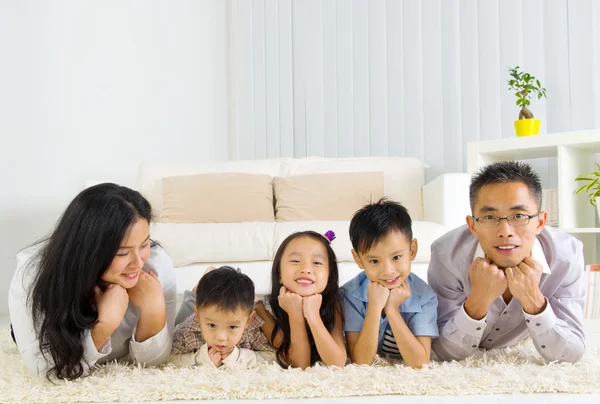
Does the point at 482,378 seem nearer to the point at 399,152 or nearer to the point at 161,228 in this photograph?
the point at 161,228

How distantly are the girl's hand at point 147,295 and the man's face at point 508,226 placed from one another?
772mm

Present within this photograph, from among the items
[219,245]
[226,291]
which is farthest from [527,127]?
[226,291]

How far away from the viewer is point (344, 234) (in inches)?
96.5

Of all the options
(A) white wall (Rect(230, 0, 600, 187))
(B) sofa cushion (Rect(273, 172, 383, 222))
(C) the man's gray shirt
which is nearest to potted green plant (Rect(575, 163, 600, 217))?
(A) white wall (Rect(230, 0, 600, 187))

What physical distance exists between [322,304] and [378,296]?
176 mm

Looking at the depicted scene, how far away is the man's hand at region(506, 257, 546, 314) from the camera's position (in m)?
1.39

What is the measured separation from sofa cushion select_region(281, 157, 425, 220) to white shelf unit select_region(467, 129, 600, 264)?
11.3 inches

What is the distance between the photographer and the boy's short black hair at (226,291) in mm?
1487

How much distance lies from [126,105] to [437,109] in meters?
1.86

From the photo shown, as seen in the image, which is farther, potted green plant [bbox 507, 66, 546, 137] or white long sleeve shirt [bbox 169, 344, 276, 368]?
potted green plant [bbox 507, 66, 546, 137]

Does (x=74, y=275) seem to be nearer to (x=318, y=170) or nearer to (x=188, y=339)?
(x=188, y=339)

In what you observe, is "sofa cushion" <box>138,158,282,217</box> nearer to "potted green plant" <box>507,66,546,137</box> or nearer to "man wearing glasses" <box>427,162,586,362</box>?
"potted green plant" <box>507,66,546,137</box>

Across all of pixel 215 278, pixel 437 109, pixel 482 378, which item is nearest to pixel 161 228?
pixel 215 278

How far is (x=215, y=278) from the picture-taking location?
5.06 ft
